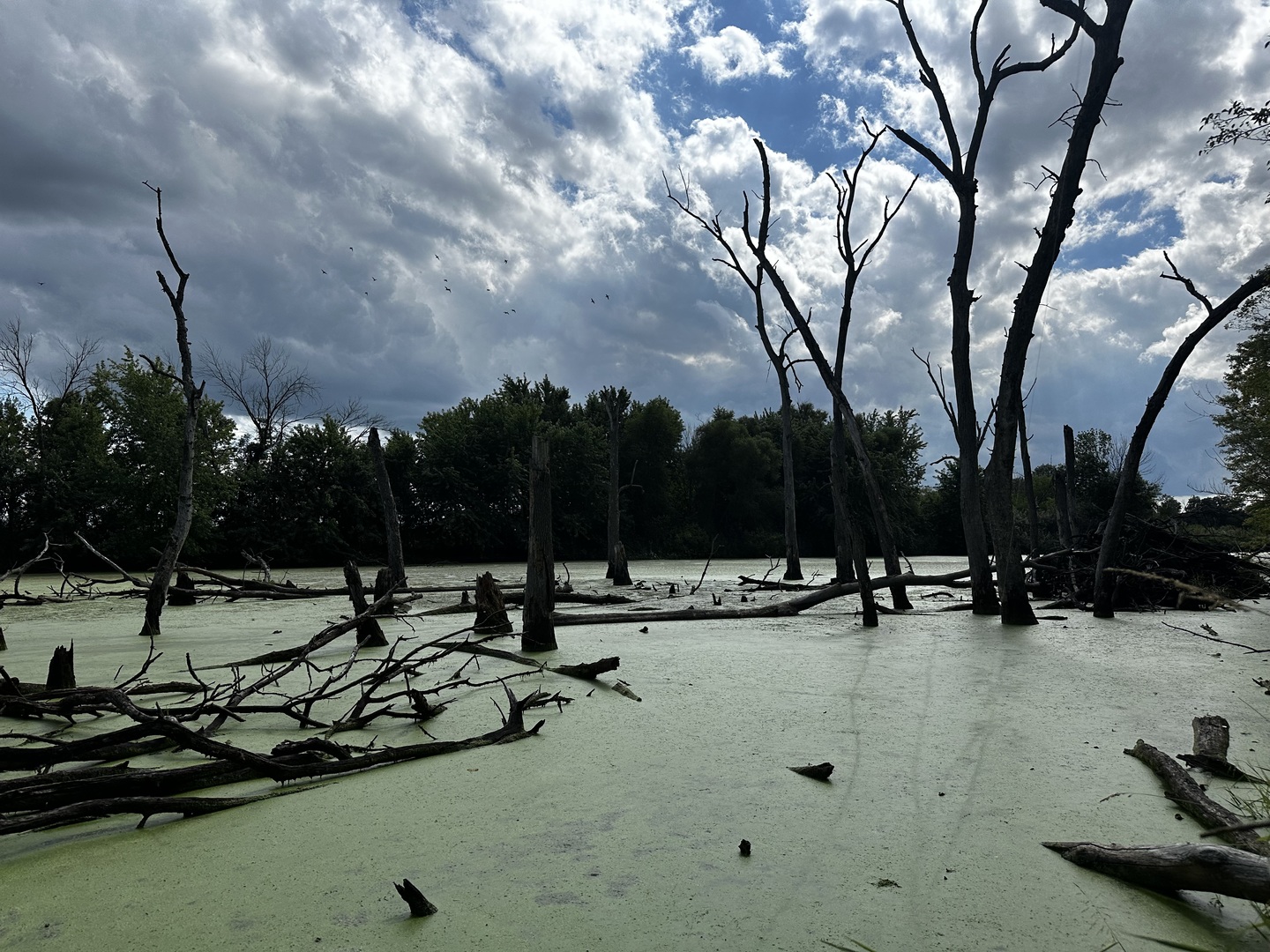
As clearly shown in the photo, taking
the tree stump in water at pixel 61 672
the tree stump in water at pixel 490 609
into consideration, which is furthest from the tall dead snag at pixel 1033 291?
the tree stump in water at pixel 61 672

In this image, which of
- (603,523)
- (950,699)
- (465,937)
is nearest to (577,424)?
(603,523)

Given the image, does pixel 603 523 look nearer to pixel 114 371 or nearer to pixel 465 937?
pixel 114 371

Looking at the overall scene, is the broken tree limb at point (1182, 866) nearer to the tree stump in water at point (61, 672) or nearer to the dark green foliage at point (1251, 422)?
the tree stump in water at point (61, 672)

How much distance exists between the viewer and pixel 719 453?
30.5 meters

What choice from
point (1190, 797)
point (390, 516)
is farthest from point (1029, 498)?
point (1190, 797)

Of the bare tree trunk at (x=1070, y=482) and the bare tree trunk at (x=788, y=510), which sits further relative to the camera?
the bare tree trunk at (x=788, y=510)

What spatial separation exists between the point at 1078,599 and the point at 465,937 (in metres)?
8.66

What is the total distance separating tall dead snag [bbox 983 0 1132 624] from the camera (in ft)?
20.1

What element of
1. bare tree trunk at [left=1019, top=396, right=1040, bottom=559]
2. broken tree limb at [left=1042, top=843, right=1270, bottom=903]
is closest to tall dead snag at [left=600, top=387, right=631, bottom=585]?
bare tree trunk at [left=1019, top=396, right=1040, bottom=559]

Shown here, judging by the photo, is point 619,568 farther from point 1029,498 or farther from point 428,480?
point 428,480

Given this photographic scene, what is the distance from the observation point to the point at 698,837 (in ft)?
6.53

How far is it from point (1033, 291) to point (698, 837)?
6111 millimetres

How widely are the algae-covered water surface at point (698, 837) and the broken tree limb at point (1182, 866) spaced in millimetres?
44

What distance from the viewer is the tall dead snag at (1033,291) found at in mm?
6141
